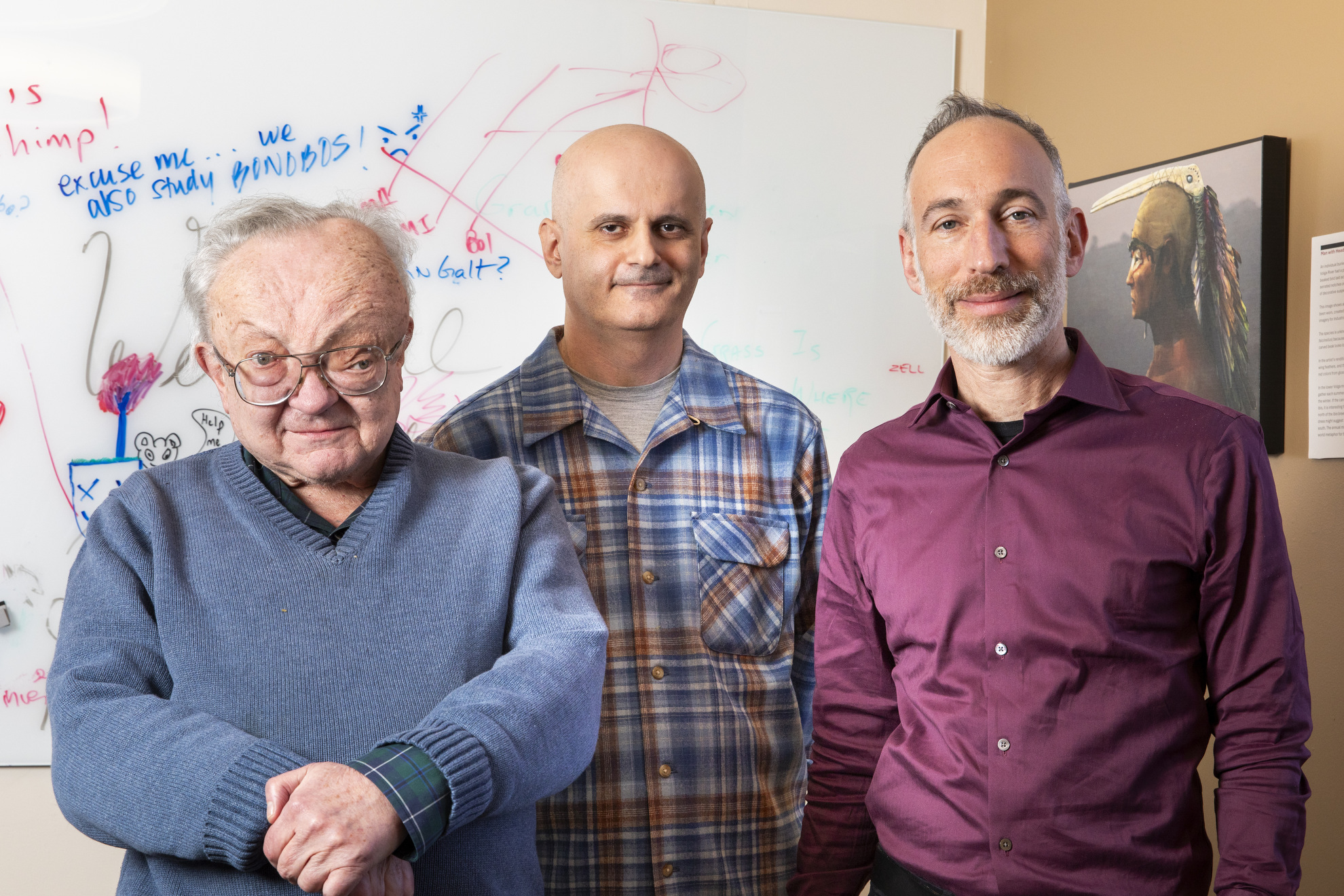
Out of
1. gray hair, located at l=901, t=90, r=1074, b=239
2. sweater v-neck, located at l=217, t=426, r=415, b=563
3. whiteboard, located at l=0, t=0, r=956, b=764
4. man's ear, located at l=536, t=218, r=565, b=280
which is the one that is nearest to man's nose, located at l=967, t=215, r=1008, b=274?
gray hair, located at l=901, t=90, r=1074, b=239

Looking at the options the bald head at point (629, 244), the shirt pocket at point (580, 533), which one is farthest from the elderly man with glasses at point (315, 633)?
the bald head at point (629, 244)

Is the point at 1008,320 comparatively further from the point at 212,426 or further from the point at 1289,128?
the point at 212,426

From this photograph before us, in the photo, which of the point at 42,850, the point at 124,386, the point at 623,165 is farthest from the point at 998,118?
the point at 42,850

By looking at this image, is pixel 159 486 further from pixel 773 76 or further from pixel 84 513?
pixel 773 76

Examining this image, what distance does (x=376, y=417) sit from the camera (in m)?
1.12

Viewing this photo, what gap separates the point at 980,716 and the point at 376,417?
0.78 metres

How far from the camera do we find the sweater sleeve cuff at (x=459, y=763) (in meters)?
0.93

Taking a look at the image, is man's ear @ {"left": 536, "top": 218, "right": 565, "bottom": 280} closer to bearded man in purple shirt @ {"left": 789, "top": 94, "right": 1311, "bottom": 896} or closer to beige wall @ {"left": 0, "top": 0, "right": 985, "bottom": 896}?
bearded man in purple shirt @ {"left": 789, "top": 94, "right": 1311, "bottom": 896}

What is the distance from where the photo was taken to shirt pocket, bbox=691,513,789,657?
1.55 m

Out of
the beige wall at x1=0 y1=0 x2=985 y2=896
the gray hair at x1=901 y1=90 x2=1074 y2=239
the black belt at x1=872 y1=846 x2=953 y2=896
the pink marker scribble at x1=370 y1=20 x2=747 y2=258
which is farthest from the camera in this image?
the pink marker scribble at x1=370 y1=20 x2=747 y2=258

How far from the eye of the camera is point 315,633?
1051 mm

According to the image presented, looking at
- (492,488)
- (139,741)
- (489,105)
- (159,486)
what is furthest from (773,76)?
(139,741)

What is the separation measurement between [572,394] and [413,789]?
765 mm

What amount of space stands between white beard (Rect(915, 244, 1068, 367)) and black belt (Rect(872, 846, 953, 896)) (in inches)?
25.8
